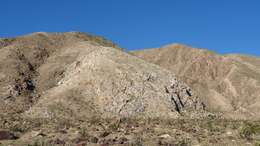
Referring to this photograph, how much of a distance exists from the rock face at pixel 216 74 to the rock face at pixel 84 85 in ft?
112

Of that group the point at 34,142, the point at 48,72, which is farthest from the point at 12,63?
the point at 34,142

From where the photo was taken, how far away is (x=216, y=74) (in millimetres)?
Result: 154375

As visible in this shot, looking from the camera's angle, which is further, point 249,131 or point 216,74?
point 216,74

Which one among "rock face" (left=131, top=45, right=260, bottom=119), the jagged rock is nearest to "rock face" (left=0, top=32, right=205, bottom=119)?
the jagged rock

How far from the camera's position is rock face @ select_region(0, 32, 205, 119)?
8562cm

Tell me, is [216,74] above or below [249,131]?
above

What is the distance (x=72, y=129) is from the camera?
67.8m

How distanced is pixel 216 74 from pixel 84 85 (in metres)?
69.7

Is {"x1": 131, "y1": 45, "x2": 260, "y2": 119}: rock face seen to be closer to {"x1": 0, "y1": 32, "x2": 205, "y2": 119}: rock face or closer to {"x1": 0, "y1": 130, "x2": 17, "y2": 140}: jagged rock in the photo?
{"x1": 0, "y1": 32, "x2": 205, "y2": 119}: rock face

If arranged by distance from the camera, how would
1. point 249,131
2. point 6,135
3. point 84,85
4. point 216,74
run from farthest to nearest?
point 216,74 < point 84,85 < point 249,131 < point 6,135

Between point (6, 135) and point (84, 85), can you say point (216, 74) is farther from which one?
point (6, 135)

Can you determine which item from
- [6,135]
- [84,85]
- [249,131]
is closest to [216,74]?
[84,85]

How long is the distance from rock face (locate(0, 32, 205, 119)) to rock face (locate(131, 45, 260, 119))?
34.0 metres

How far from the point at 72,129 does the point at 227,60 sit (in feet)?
320
